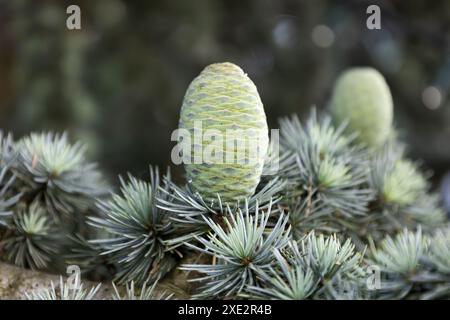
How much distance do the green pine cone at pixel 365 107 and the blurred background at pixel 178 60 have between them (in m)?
0.62

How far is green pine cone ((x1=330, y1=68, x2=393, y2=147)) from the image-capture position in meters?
0.79

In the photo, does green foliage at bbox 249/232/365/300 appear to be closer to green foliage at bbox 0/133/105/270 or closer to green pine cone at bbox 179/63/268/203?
green pine cone at bbox 179/63/268/203

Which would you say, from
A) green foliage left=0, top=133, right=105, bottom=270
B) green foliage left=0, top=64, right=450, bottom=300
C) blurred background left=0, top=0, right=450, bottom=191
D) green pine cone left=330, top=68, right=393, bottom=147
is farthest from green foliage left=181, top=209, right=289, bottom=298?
blurred background left=0, top=0, right=450, bottom=191

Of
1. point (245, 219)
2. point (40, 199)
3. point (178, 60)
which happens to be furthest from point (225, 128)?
point (178, 60)

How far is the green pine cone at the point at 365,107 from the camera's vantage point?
79 cm

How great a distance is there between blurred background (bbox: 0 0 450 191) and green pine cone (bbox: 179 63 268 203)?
2.88 ft

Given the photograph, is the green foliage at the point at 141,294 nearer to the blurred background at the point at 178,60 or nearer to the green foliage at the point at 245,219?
the green foliage at the point at 245,219

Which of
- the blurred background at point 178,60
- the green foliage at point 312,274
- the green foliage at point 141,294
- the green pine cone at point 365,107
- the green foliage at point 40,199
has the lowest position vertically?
the green foliage at point 141,294

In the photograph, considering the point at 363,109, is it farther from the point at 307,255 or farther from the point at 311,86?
the point at 311,86

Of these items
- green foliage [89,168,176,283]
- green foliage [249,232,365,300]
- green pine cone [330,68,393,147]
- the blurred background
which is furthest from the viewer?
the blurred background

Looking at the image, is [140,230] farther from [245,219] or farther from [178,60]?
[178,60]

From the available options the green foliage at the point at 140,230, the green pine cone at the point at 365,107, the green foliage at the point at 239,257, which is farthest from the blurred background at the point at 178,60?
the green foliage at the point at 239,257
